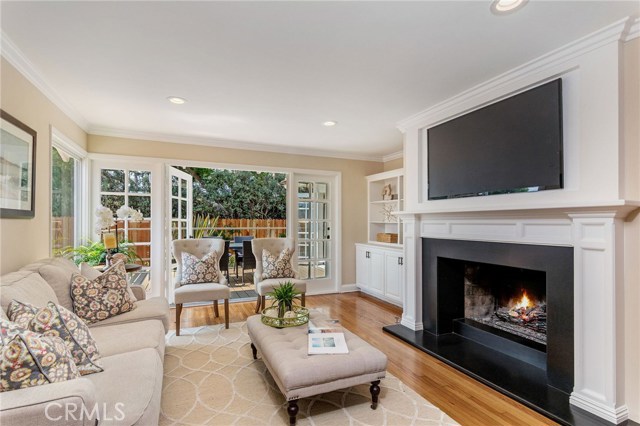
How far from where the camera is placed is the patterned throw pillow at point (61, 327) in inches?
61.4

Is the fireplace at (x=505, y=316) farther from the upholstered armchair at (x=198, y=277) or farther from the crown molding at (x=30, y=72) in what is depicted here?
the crown molding at (x=30, y=72)

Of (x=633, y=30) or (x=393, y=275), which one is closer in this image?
(x=633, y=30)

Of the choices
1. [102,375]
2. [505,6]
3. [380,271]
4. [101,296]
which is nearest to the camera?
[102,375]

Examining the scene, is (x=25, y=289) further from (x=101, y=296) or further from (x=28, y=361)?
(x=28, y=361)

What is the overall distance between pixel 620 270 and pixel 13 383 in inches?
121

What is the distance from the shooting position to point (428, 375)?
255 centimetres

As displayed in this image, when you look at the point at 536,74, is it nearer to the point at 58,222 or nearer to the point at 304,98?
the point at 304,98

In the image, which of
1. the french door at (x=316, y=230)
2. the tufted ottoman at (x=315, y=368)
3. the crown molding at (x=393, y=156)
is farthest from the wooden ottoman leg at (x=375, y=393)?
the crown molding at (x=393, y=156)

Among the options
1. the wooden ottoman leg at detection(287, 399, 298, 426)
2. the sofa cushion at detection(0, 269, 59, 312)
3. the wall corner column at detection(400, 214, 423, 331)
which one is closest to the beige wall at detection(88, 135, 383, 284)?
the wall corner column at detection(400, 214, 423, 331)

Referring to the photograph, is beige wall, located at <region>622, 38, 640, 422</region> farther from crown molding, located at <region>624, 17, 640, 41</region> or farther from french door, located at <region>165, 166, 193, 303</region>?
french door, located at <region>165, 166, 193, 303</region>

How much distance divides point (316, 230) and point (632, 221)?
398cm

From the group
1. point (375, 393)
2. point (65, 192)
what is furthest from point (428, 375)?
point (65, 192)

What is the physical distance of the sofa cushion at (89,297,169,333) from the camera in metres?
2.38

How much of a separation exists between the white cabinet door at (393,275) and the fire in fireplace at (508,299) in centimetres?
111
